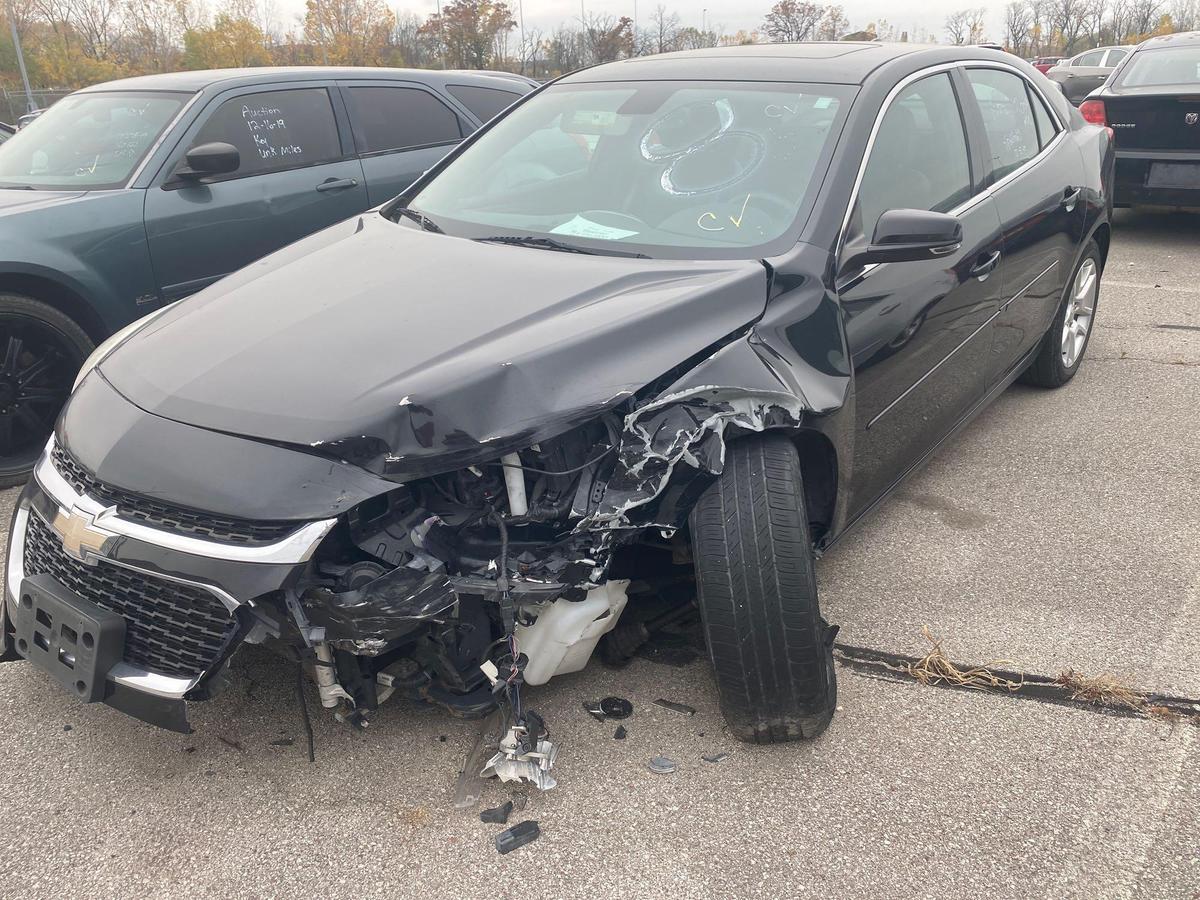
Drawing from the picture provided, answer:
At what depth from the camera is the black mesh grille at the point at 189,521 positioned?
2.01 metres

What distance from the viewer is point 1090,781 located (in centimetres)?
232

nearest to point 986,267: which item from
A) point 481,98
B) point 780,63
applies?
point 780,63

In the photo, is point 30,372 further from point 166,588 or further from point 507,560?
point 507,560

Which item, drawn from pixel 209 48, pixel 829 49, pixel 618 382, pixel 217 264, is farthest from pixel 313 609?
pixel 209 48

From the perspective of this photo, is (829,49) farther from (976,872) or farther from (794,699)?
(976,872)

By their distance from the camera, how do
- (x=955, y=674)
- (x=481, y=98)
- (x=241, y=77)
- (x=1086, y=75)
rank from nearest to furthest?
(x=955, y=674)
(x=241, y=77)
(x=481, y=98)
(x=1086, y=75)

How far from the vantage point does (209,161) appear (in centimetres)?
456

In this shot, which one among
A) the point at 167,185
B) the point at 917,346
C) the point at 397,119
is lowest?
the point at 917,346

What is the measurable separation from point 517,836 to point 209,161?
143 inches

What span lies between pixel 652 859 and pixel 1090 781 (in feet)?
3.53

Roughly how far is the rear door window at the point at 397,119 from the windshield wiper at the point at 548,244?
2.82 meters

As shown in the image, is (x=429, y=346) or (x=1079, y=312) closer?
(x=429, y=346)

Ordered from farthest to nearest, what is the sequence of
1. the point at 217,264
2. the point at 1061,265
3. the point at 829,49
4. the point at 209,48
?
the point at 209,48, the point at 217,264, the point at 1061,265, the point at 829,49

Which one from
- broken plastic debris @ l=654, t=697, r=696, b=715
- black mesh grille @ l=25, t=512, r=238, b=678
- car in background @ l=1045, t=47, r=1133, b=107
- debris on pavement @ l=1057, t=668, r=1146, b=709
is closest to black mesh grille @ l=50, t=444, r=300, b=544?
black mesh grille @ l=25, t=512, r=238, b=678
